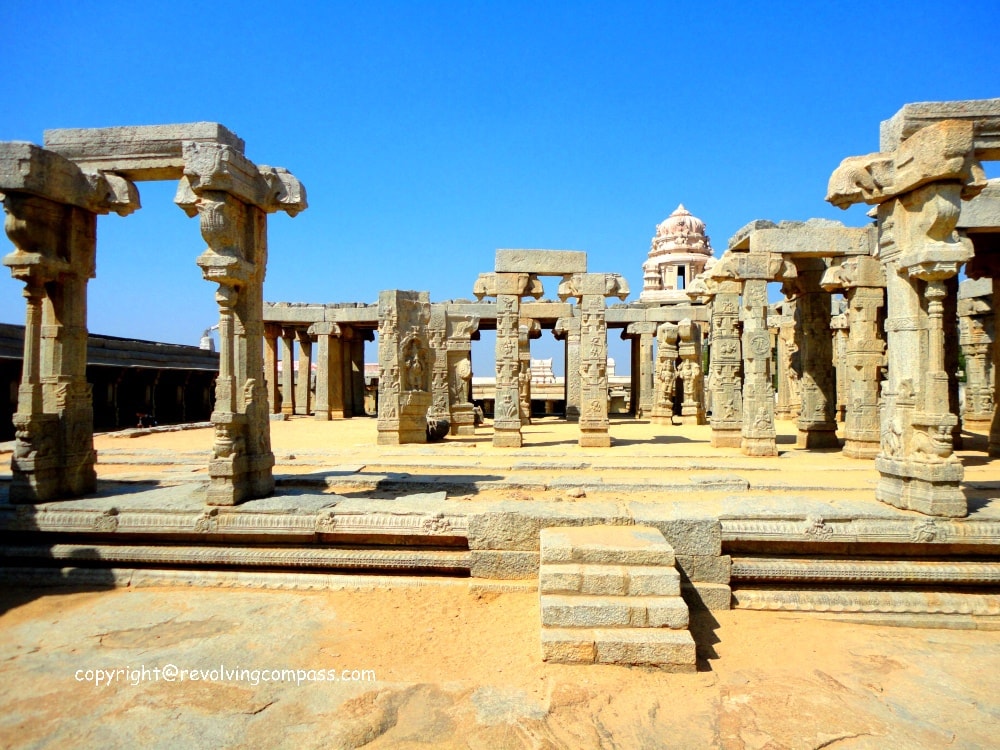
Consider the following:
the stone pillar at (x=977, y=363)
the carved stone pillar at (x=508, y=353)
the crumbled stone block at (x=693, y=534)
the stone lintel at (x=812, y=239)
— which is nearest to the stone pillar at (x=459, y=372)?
the carved stone pillar at (x=508, y=353)

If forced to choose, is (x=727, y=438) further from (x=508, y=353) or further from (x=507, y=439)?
(x=508, y=353)

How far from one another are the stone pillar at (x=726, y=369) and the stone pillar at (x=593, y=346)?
2349 millimetres

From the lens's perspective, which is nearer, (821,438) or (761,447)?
(761,447)

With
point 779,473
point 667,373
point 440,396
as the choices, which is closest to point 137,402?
point 440,396

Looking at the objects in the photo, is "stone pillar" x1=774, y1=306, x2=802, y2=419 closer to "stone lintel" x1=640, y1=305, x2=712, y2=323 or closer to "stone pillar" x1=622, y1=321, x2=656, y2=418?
"stone lintel" x1=640, y1=305, x2=712, y2=323

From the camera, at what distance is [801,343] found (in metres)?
12.0

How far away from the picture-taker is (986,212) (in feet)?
30.0

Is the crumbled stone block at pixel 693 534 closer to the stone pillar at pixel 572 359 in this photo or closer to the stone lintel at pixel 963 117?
the stone lintel at pixel 963 117

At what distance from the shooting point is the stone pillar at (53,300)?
19.0 ft

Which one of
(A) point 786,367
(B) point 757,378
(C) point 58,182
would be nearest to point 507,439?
(B) point 757,378

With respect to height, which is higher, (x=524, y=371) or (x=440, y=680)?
(x=524, y=371)

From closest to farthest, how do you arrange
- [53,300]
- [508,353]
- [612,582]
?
[612,582] → [53,300] → [508,353]

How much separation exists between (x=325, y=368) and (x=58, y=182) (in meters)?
17.2

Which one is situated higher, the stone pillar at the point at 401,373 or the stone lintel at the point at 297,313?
the stone lintel at the point at 297,313
